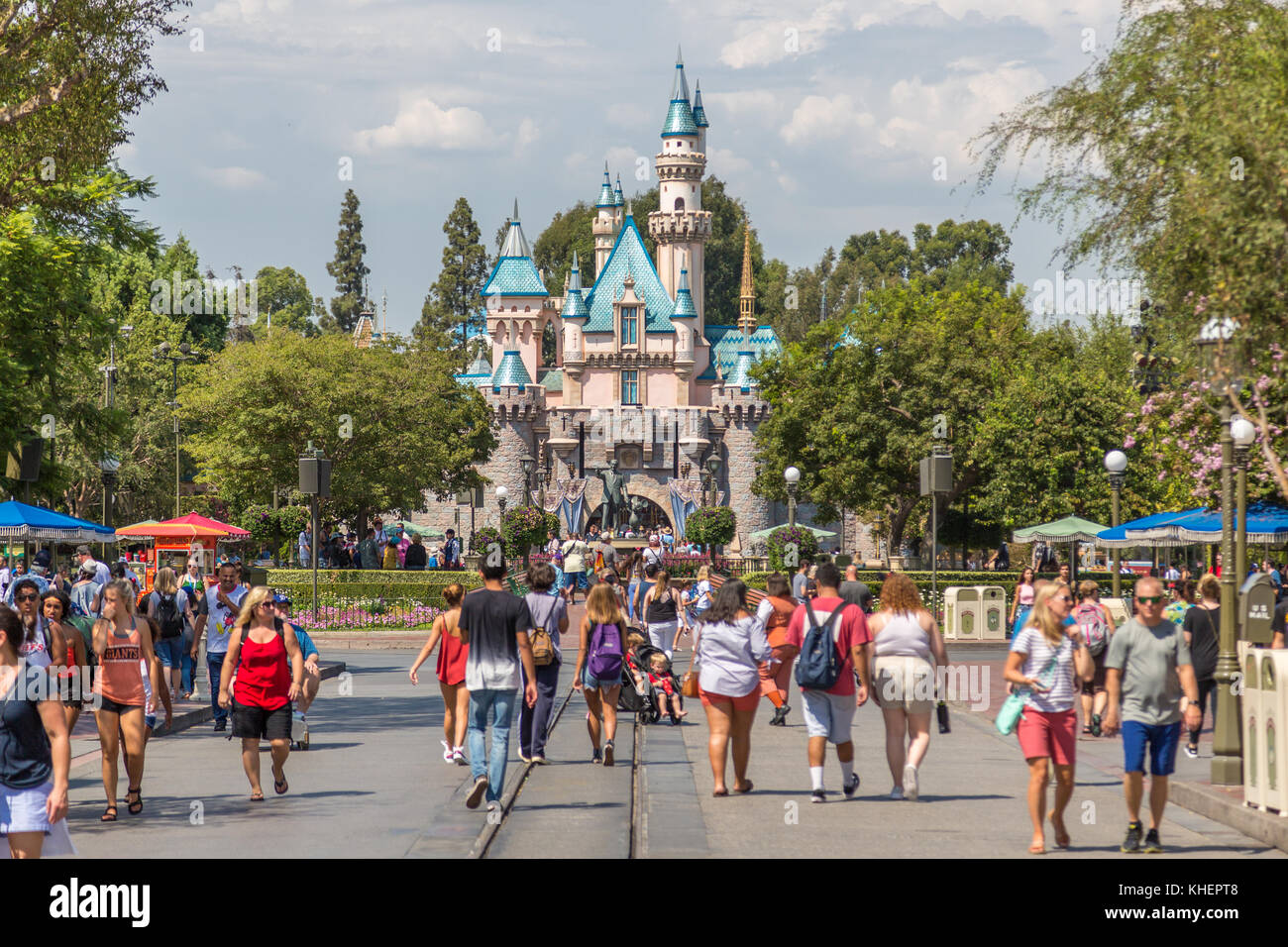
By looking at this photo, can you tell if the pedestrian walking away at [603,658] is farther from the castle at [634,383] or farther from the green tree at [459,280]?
the green tree at [459,280]

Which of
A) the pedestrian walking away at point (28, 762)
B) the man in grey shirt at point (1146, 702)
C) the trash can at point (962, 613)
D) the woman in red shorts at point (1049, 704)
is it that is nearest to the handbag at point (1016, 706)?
the woman in red shorts at point (1049, 704)

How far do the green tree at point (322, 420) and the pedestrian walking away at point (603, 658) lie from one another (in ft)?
113

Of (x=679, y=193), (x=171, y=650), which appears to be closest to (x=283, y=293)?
(x=679, y=193)

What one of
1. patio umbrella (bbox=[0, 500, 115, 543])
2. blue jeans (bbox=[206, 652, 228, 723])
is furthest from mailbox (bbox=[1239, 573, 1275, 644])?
patio umbrella (bbox=[0, 500, 115, 543])

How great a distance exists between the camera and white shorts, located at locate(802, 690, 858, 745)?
1226 cm

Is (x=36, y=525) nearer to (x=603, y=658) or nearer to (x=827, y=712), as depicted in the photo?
(x=603, y=658)

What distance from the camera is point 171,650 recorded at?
1852 centimetres

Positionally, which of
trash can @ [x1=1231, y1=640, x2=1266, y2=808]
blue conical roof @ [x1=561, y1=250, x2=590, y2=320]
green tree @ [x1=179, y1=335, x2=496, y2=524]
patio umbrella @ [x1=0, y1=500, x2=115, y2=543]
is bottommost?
trash can @ [x1=1231, y1=640, x2=1266, y2=808]

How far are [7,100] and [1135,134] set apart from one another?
508 inches

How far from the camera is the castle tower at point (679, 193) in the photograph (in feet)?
320

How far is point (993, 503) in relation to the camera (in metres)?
48.2

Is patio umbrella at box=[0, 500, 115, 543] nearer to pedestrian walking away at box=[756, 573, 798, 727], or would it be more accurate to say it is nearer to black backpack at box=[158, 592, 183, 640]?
black backpack at box=[158, 592, 183, 640]

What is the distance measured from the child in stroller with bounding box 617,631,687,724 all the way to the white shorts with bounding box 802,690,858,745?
4.98 metres

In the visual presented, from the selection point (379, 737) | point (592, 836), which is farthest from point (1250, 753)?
point (379, 737)
